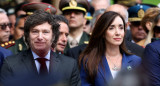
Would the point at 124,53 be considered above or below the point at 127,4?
below

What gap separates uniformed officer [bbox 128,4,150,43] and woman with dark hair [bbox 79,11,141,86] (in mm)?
1807

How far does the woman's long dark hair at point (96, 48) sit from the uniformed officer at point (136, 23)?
182 cm

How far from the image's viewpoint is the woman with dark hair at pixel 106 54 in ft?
11.6

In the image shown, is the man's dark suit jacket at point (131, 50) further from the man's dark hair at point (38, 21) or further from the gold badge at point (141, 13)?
the gold badge at point (141, 13)

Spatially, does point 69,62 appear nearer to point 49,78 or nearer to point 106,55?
point 106,55

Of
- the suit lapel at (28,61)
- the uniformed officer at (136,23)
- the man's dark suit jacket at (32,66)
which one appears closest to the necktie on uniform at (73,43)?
the uniformed officer at (136,23)

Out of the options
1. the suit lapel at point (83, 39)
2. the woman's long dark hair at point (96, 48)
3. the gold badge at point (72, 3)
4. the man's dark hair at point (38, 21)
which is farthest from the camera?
the gold badge at point (72, 3)

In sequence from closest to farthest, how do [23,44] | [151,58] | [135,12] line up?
[151,58]
[23,44]
[135,12]

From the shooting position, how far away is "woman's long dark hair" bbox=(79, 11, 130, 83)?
3.56 meters

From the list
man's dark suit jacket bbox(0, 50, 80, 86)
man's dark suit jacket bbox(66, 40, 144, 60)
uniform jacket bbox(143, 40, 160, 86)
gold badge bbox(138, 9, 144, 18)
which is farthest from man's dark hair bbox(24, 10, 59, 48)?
gold badge bbox(138, 9, 144, 18)

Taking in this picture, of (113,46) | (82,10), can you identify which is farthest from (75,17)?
(113,46)

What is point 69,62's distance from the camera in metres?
3.34

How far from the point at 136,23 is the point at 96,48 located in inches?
89.7

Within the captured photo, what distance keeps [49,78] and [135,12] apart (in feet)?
17.7
